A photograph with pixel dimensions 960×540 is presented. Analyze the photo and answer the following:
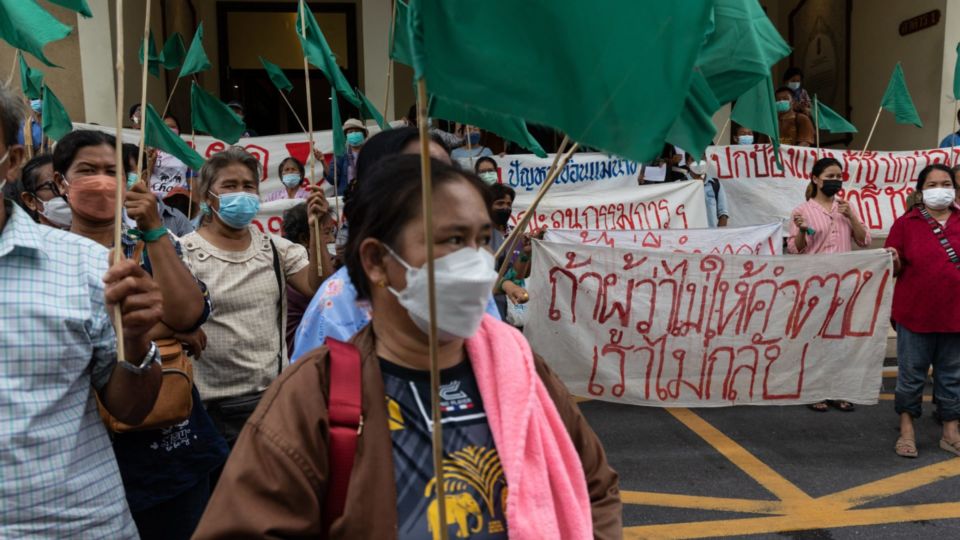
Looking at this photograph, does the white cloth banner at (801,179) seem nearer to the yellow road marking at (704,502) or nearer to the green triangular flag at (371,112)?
the green triangular flag at (371,112)

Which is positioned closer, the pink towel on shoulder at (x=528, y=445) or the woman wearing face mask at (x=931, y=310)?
the pink towel on shoulder at (x=528, y=445)

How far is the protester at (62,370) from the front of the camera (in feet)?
5.34

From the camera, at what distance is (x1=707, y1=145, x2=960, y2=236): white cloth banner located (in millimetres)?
8766

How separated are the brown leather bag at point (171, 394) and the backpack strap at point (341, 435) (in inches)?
38.5

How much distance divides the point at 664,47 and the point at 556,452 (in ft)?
2.50

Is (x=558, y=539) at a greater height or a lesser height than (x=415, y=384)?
lesser

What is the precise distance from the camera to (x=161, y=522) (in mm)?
2326

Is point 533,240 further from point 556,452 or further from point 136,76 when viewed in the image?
point 136,76

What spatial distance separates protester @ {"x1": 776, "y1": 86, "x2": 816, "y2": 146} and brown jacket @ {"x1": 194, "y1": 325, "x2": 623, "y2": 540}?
1018 centimetres

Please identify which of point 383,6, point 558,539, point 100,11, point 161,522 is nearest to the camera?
point 558,539

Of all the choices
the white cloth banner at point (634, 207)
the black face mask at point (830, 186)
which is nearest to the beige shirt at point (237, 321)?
the black face mask at point (830, 186)

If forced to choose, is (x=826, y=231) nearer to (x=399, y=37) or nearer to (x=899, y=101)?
(x=899, y=101)

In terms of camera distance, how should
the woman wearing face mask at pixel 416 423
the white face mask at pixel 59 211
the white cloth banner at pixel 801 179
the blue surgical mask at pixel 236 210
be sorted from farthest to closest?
1. the white cloth banner at pixel 801 179
2. the blue surgical mask at pixel 236 210
3. the white face mask at pixel 59 211
4. the woman wearing face mask at pixel 416 423

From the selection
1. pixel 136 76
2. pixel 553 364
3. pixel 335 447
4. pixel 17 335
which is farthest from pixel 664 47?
pixel 136 76
